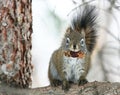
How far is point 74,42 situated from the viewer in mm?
4648

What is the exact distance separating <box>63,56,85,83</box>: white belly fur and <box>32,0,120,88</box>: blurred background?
4.63ft

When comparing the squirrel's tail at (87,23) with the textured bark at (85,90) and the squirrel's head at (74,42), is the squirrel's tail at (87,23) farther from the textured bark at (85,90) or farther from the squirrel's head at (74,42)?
the textured bark at (85,90)

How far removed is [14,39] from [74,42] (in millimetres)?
436

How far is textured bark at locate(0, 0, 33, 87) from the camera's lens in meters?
4.73

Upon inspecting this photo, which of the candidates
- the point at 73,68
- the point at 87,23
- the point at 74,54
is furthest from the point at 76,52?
the point at 87,23

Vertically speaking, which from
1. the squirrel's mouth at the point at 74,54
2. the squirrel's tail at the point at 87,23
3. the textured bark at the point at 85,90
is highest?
the squirrel's tail at the point at 87,23

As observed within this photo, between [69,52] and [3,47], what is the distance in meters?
0.47

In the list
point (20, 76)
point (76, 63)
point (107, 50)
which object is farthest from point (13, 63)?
point (107, 50)

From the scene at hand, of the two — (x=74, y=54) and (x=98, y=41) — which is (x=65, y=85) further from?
(x=98, y=41)

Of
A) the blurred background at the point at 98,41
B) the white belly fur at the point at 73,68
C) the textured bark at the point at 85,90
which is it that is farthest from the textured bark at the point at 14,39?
the blurred background at the point at 98,41

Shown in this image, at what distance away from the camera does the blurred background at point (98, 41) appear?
6.57 metres

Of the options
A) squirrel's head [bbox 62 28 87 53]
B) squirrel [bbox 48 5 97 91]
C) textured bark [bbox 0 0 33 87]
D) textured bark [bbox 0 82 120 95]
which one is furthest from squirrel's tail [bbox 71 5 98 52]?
textured bark [bbox 0 82 120 95]

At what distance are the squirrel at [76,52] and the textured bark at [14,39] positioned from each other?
25 cm

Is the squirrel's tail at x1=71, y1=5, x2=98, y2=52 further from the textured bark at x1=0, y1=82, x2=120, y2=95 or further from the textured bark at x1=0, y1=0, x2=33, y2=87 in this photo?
the textured bark at x1=0, y1=82, x2=120, y2=95
